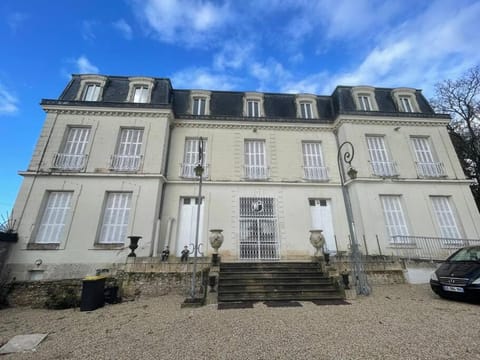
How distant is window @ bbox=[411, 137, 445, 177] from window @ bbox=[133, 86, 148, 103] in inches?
514

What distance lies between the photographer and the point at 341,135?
31.0 feet

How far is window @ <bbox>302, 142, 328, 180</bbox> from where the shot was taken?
9.20 metres

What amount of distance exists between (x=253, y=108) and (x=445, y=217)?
32.3ft

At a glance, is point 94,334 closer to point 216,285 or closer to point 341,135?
point 216,285

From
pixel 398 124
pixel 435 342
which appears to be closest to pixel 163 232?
pixel 435 342

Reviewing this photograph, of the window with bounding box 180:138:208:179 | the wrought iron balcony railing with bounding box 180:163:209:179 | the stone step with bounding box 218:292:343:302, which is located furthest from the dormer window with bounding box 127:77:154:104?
the stone step with bounding box 218:292:343:302

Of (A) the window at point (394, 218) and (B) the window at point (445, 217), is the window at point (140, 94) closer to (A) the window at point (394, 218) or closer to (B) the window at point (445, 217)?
(A) the window at point (394, 218)

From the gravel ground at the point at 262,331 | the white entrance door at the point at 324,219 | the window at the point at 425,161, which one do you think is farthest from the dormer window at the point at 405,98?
the gravel ground at the point at 262,331

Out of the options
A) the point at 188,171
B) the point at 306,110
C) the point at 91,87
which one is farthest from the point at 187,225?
the point at 306,110

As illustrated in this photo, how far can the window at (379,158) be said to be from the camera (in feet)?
28.9

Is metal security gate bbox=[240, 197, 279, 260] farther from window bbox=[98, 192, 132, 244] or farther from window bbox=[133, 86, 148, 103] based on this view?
window bbox=[133, 86, 148, 103]

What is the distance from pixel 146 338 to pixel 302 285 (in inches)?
160

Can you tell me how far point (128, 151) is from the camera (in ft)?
28.2

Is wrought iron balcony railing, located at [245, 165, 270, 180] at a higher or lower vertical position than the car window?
higher
